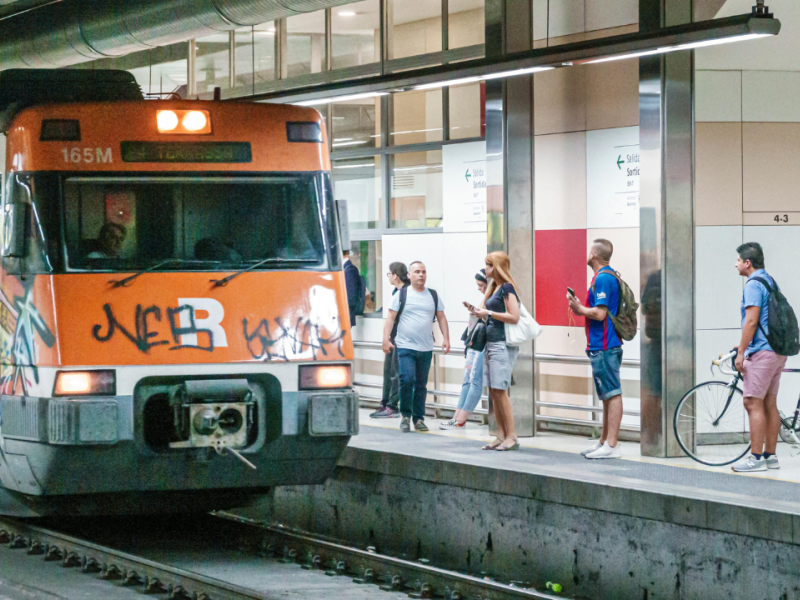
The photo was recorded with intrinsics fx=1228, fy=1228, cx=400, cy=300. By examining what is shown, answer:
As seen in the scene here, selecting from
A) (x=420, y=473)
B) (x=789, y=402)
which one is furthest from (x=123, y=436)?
(x=789, y=402)

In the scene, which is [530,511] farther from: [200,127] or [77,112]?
[77,112]

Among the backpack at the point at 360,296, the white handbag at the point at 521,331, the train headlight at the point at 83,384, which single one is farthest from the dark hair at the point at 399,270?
the train headlight at the point at 83,384

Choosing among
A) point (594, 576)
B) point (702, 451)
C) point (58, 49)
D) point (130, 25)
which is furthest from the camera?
point (58, 49)

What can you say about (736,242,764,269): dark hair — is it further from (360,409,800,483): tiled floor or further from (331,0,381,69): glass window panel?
(331,0,381,69): glass window panel

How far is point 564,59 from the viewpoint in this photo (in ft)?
32.8

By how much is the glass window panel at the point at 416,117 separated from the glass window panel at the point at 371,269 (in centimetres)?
140

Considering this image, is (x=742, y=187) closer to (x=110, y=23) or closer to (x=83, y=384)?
(x=83, y=384)

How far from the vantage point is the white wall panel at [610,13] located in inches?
459

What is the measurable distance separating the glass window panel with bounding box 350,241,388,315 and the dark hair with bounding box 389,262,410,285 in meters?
1.50

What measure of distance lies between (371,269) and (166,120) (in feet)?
23.2

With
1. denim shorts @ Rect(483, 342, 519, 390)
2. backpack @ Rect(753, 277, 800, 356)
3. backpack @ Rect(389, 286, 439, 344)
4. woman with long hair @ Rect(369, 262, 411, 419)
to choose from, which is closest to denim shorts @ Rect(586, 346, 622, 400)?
denim shorts @ Rect(483, 342, 519, 390)

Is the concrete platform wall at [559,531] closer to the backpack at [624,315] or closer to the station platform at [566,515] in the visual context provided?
the station platform at [566,515]

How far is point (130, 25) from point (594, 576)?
28.3ft

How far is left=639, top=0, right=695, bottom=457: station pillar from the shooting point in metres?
10.6
